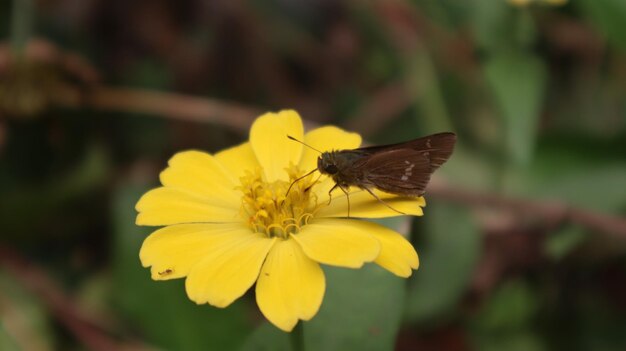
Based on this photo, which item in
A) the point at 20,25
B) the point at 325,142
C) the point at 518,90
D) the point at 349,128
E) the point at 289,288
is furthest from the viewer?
the point at 349,128

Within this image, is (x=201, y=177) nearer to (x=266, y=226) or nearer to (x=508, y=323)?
(x=266, y=226)

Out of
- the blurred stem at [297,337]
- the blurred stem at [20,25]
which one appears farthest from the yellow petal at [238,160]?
the blurred stem at [20,25]

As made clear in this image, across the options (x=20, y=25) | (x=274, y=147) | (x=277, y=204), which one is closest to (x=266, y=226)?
(x=277, y=204)

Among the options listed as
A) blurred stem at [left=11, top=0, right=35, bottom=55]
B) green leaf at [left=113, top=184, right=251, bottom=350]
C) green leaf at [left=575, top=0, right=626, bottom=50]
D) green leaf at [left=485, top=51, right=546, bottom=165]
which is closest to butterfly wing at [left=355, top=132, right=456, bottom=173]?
green leaf at [left=485, top=51, right=546, bottom=165]

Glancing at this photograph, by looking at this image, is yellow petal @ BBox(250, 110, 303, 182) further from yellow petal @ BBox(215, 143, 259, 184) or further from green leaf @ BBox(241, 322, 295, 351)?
green leaf @ BBox(241, 322, 295, 351)

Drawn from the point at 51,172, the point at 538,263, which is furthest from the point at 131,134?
the point at 538,263

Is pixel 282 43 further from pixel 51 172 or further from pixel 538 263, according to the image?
pixel 538 263
